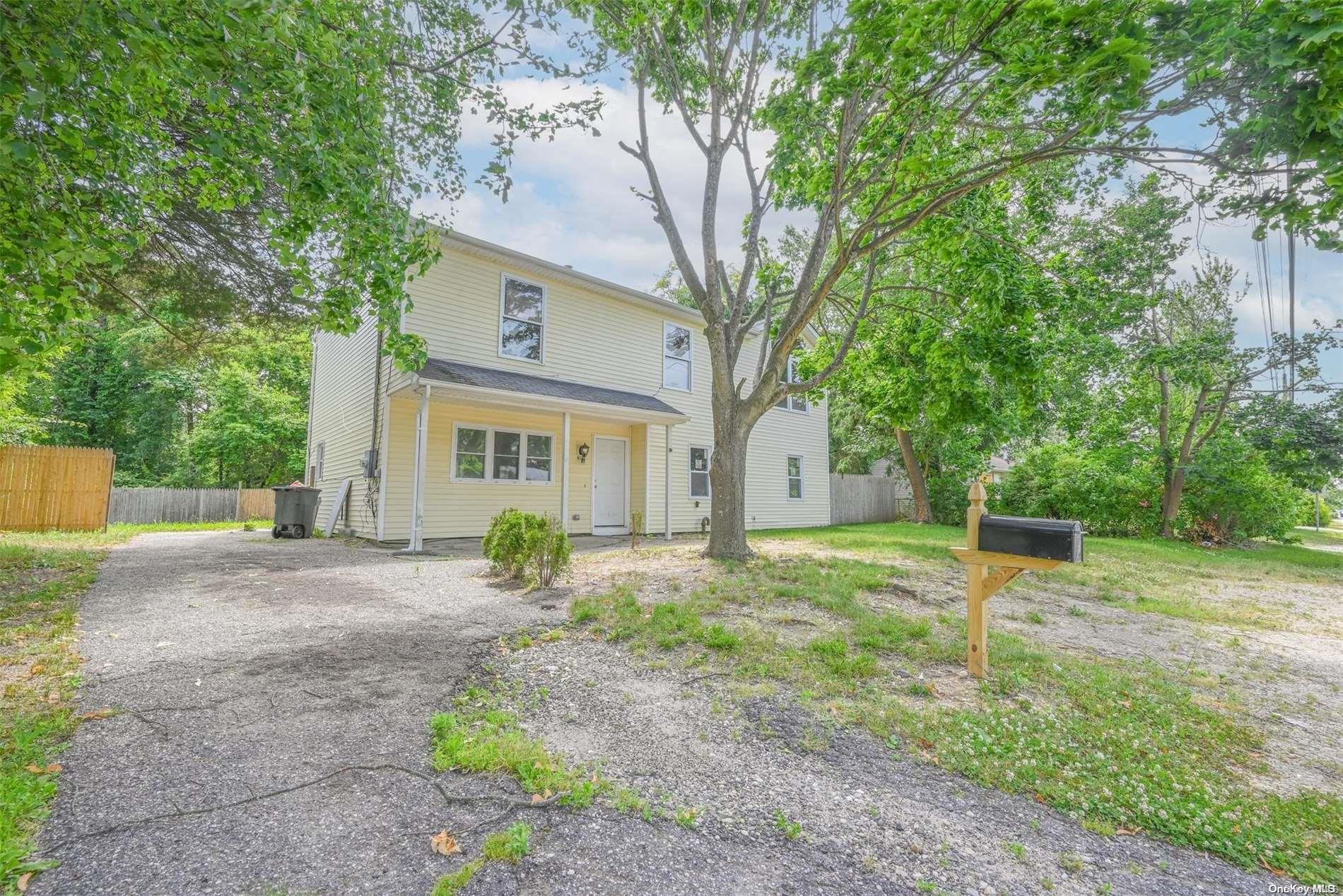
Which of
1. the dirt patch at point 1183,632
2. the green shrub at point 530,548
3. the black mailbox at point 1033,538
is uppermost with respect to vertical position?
the black mailbox at point 1033,538

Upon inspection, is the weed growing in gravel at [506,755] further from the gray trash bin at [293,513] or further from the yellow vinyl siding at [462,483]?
the gray trash bin at [293,513]

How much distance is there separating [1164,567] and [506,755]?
38.9ft

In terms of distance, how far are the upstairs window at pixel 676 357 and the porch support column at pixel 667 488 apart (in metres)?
1.36

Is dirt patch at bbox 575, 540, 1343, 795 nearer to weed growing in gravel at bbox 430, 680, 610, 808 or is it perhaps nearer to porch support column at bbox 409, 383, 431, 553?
weed growing in gravel at bbox 430, 680, 610, 808

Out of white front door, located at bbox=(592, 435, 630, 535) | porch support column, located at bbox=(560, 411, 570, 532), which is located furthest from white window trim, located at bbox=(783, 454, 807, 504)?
porch support column, located at bbox=(560, 411, 570, 532)

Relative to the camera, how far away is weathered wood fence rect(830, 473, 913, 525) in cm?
1892

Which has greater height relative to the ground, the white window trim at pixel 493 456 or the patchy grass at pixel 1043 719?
the white window trim at pixel 493 456

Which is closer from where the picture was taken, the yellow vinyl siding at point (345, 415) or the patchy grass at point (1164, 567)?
the patchy grass at point (1164, 567)

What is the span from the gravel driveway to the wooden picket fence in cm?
1121

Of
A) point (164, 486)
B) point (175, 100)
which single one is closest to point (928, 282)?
point (175, 100)

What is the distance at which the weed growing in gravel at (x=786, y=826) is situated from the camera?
211cm

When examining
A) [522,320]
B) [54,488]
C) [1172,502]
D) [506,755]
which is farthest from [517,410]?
[1172,502]

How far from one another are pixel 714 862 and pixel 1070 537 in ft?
8.79

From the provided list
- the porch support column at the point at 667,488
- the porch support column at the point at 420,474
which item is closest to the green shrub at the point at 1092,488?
the porch support column at the point at 667,488
